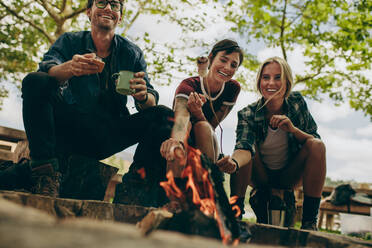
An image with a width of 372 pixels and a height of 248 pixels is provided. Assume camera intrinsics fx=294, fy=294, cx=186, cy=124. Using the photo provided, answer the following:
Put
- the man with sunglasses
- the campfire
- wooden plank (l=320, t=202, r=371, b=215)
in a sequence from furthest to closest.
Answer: wooden plank (l=320, t=202, r=371, b=215) < the man with sunglasses < the campfire

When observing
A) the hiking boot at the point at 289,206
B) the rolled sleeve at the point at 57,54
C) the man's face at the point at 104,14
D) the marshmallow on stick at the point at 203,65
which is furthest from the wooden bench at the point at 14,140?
the hiking boot at the point at 289,206

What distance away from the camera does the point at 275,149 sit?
3.16m

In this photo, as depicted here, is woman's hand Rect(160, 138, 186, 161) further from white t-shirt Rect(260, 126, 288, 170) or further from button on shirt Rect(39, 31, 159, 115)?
white t-shirt Rect(260, 126, 288, 170)

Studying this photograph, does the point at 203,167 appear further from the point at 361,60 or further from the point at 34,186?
the point at 361,60

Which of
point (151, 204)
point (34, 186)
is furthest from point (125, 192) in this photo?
point (34, 186)

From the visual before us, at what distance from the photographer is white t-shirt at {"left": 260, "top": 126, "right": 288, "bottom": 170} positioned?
10.3ft

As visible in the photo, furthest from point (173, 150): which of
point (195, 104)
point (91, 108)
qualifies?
point (91, 108)

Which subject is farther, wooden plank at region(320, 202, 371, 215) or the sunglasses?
wooden plank at region(320, 202, 371, 215)

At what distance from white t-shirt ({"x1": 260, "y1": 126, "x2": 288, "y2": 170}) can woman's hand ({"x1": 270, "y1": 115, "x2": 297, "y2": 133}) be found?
259 millimetres

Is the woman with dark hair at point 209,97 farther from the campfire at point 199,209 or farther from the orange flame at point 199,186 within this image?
the orange flame at point 199,186

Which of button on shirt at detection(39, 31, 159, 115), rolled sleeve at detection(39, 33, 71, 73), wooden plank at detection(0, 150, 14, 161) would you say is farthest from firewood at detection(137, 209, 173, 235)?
wooden plank at detection(0, 150, 14, 161)

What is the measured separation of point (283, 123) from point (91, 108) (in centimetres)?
187

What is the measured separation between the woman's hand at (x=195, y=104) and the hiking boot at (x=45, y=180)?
1.33 metres

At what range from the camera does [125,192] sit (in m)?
2.65
